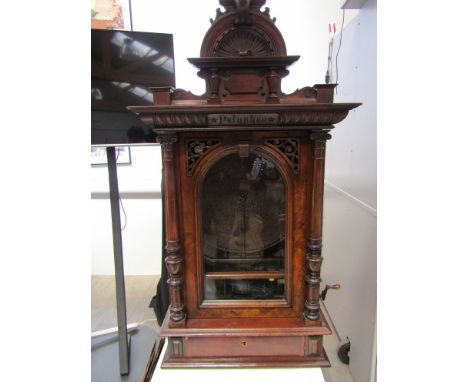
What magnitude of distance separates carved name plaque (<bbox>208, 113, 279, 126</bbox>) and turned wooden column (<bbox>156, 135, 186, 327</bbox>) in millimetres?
108

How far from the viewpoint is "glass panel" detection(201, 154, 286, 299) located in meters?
0.72

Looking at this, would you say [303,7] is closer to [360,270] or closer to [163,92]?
[163,92]

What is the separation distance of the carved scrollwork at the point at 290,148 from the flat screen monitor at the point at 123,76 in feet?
1.69

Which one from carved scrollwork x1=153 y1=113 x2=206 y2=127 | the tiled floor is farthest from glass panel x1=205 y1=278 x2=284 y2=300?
the tiled floor

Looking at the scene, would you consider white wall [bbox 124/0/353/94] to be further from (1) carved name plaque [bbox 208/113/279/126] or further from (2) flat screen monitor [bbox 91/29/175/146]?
(1) carved name plaque [bbox 208/113/279/126]

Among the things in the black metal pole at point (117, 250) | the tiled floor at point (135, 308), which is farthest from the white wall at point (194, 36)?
the black metal pole at point (117, 250)

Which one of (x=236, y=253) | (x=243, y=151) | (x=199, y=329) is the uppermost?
(x=243, y=151)

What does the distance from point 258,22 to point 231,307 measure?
74cm

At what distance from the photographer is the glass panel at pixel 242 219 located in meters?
0.72

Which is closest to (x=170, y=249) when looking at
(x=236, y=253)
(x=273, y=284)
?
(x=236, y=253)

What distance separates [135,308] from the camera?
5.08 feet

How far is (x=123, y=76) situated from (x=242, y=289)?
79 cm

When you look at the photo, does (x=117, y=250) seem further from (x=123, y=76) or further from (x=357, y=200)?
(x=357, y=200)
